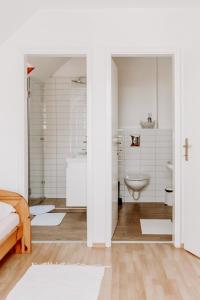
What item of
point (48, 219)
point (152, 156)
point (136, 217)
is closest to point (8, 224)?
point (48, 219)

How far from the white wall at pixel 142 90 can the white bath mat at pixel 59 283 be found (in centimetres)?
352

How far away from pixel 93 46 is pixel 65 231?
2.11 meters

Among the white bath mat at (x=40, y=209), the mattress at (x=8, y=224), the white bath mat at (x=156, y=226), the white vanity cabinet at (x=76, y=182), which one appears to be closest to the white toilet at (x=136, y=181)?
the white vanity cabinet at (x=76, y=182)

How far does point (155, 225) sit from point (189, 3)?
258 centimetres

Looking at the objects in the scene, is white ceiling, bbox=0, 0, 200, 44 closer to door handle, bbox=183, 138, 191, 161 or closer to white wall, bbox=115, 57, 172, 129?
door handle, bbox=183, 138, 191, 161

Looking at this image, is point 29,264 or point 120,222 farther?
point 120,222

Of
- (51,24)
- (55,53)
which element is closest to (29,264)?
(55,53)

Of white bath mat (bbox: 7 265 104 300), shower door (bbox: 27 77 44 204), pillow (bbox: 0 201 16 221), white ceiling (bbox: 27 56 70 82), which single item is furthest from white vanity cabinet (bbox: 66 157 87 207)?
white bath mat (bbox: 7 265 104 300)

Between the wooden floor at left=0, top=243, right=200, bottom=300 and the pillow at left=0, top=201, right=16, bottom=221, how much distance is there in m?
0.43

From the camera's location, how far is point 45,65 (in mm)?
5430

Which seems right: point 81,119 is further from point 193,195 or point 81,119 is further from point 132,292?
point 132,292

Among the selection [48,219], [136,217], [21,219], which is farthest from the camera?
[136,217]

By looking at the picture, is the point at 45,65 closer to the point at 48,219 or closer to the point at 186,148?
the point at 48,219

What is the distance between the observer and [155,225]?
14.3 ft
